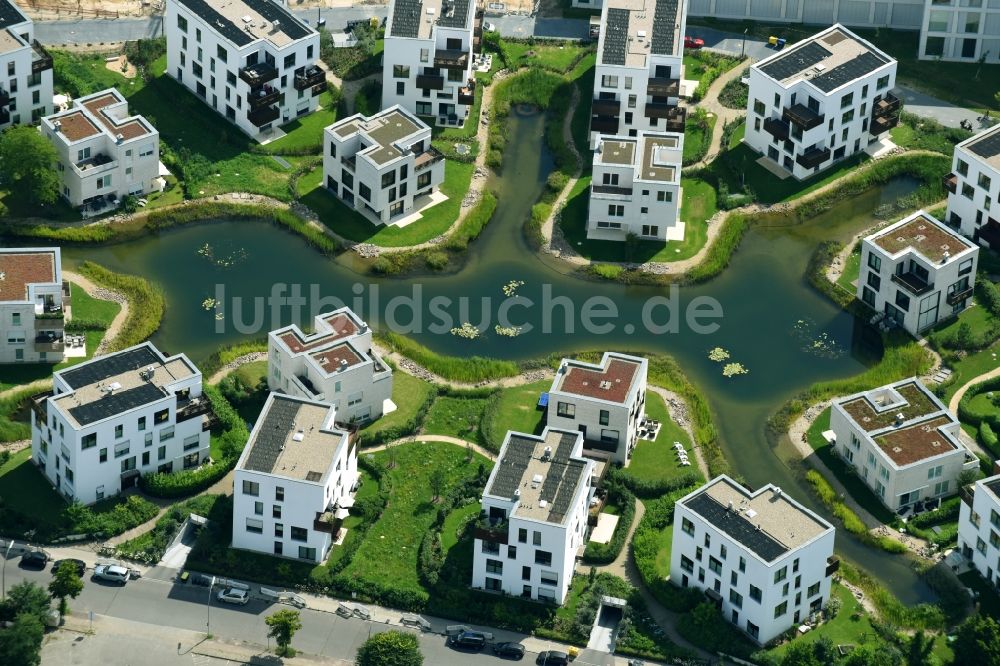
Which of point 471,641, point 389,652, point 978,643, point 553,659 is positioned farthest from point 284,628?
point 978,643

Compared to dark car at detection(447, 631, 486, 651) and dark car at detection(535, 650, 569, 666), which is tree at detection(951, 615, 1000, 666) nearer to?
dark car at detection(535, 650, 569, 666)

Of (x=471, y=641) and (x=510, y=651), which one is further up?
(x=471, y=641)

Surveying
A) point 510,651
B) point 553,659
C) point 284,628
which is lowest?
point 553,659

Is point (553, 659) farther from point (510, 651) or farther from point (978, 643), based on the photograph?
point (978, 643)

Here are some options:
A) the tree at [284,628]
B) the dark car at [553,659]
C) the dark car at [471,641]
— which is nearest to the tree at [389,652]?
→ the dark car at [471,641]

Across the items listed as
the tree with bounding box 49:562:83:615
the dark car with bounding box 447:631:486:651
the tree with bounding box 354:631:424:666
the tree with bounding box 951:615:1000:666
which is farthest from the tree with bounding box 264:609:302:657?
the tree with bounding box 951:615:1000:666

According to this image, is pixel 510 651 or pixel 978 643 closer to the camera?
pixel 978 643

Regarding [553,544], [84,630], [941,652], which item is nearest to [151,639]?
[84,630]

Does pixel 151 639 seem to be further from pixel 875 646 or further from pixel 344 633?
pixel 875 646

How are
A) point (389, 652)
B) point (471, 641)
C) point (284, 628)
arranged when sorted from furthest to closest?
1. point (471, 641)
2. point (284, 628)
3. point (389, 652)

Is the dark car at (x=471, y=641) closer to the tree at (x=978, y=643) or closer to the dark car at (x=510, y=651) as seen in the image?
the dark car at (x=510, y=651)
